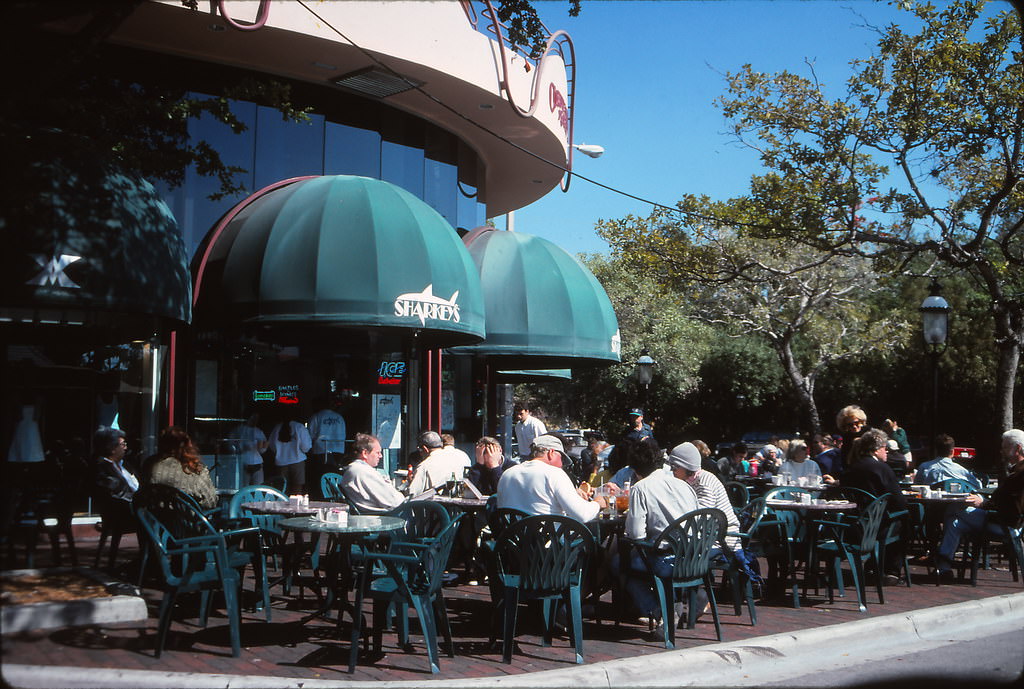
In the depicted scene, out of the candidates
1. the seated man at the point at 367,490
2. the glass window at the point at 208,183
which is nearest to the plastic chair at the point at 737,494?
the seated man at the point at 367,490

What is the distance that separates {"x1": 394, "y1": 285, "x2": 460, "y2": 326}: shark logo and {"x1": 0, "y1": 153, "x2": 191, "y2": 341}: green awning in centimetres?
254

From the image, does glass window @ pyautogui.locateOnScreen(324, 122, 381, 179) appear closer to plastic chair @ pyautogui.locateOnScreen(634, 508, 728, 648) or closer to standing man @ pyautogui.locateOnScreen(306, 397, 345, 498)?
standing man @ pyautogui.locateOnScreen(306, 397, 345, 498)

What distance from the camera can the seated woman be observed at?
7.92 meters

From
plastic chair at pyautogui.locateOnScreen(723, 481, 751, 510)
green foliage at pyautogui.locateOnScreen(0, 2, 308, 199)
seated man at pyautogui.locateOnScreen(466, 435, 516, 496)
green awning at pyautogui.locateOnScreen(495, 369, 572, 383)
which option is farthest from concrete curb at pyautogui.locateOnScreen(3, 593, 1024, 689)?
green awning at pyautogui.locateOnScreen(495, 369, 572, 383)

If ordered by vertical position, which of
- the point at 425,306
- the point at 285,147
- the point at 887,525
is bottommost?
the point at 887,525

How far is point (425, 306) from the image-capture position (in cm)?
1155

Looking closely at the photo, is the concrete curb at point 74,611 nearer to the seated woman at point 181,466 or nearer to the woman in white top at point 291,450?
the seated woman at point 181,466

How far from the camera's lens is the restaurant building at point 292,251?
407 inches

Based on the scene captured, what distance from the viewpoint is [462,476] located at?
10.8 metres

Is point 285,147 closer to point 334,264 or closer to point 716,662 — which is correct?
point 334,264

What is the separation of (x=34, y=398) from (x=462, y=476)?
5177mm

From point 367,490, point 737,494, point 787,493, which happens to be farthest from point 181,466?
point 737,494

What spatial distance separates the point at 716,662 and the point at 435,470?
448 centimetres

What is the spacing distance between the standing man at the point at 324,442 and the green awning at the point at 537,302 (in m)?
2.29
